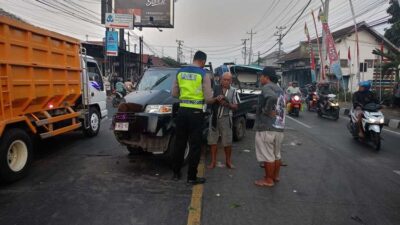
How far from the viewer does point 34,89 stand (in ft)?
21.3

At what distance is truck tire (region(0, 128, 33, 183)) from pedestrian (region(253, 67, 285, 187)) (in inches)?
144

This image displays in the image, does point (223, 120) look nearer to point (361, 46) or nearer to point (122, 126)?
point (122, 126)

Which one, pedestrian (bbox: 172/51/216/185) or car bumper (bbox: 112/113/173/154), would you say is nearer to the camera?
pedestrian (bbox: 172/51/216/185)

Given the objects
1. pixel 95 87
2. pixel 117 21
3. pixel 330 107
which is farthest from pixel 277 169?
pixel 117 21

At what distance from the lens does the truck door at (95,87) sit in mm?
9862

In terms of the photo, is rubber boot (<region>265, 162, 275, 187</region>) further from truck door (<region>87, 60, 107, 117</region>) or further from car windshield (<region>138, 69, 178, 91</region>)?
truck door (<region>87, 60, 107, 117</region>)

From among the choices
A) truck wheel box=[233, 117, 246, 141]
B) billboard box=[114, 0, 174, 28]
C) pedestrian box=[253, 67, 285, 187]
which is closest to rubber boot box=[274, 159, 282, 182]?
pedestrian box=[253, 67, 285, 187]

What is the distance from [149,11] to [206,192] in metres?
33.0

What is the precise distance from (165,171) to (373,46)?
132ft

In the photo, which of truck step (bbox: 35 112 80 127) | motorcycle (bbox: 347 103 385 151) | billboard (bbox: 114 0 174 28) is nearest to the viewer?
truck step (bbox: 35 112 80 127)

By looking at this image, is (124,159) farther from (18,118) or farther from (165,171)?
(18,118)

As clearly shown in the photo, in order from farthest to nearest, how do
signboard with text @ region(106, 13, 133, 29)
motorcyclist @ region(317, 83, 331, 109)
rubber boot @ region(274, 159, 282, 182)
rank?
signboard with text @ region(106, 13, 133, 29) → motorcyclist @ region(317, 83, 331, 109) → rubber boot @ region(274, 159, 282, 182)

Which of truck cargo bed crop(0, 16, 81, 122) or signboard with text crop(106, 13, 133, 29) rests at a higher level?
signboard with text crop(106, 13, 133, 29)

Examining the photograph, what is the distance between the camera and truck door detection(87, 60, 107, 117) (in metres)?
9.86
